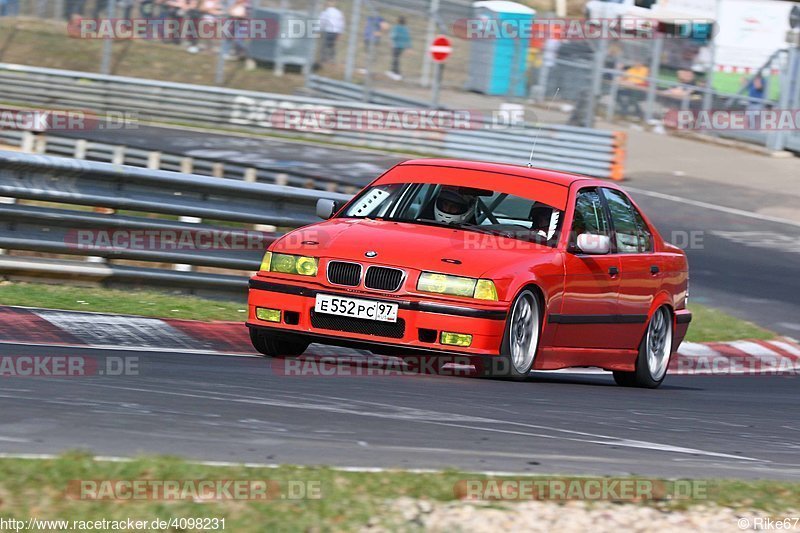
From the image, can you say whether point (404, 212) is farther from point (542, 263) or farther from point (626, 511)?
point (626, 511)

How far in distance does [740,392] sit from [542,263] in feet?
8.80

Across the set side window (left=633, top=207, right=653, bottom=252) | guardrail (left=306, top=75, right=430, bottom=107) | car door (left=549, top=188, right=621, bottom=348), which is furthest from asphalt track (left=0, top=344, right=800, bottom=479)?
guardrail (left=306, top=75, right=430, bottom=107)

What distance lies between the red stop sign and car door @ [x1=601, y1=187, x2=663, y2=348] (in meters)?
18.3

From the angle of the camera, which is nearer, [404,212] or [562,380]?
[404,212]

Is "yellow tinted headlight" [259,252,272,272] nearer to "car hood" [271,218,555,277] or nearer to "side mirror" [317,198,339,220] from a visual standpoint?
"car hood" [271,218,555,277]

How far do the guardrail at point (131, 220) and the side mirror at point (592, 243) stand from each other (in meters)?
3.22

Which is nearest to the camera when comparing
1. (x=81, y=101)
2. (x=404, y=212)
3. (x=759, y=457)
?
(x=759, y=457)

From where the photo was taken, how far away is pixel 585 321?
903 centimetres

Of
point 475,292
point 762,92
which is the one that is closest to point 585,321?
point 475,292

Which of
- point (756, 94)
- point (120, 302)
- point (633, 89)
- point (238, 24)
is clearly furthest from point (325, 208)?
point (633, 89)

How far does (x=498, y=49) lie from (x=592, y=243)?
2021 cm

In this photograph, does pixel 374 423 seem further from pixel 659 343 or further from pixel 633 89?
pixel 633 89

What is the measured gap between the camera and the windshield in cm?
882

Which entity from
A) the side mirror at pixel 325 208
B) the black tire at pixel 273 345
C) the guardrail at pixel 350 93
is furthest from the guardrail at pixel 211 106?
the black tire at pixel 273 345
